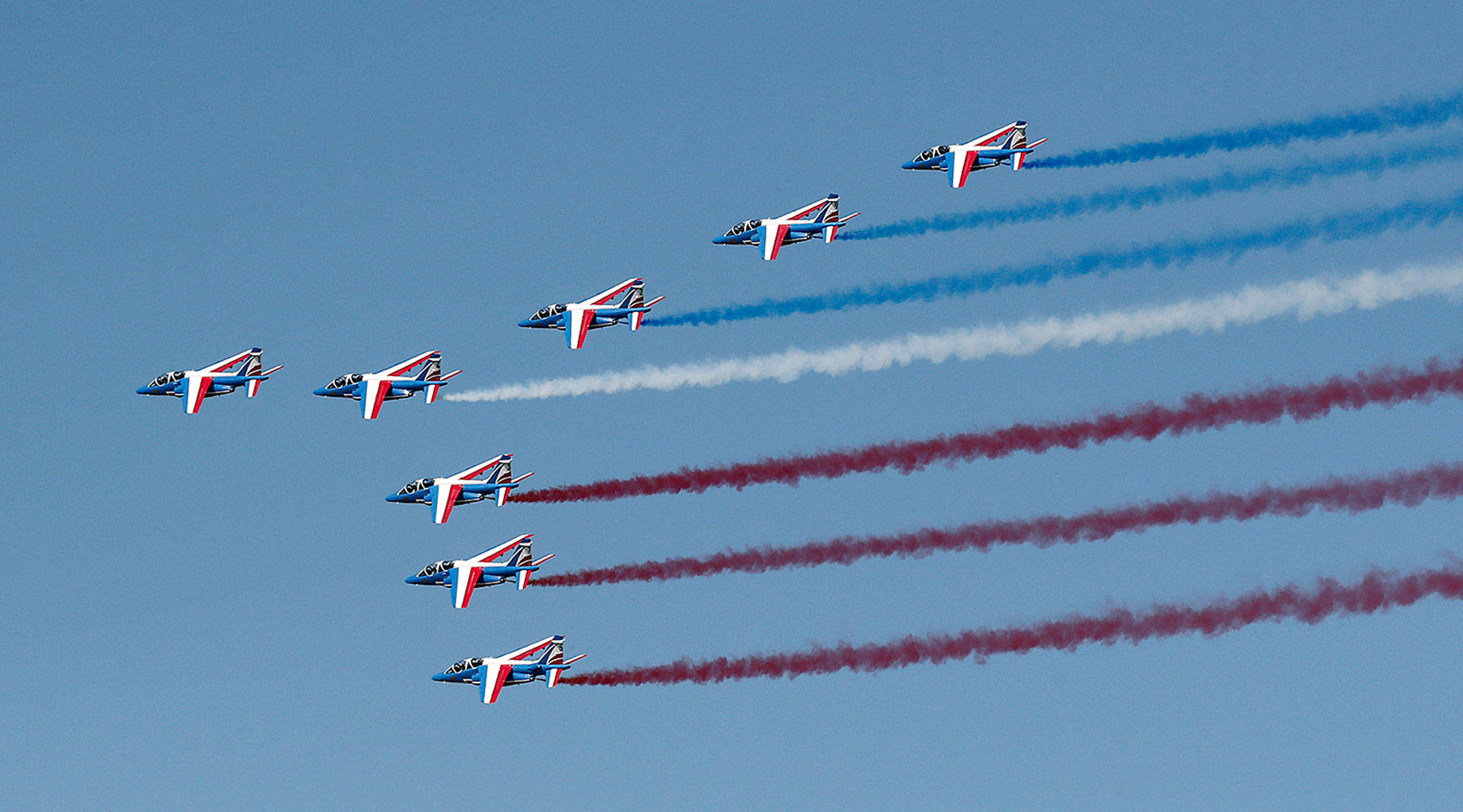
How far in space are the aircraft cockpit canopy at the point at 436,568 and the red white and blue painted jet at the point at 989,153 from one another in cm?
2893

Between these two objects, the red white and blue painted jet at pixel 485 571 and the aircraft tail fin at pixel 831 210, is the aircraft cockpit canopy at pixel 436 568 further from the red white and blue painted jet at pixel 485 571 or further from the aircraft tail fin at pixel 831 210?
the aircraft tail fin at pixel 831 210

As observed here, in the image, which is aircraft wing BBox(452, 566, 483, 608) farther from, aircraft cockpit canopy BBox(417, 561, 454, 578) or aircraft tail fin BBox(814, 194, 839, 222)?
aircraft tail fin BBox(814, 194, 839, 222)

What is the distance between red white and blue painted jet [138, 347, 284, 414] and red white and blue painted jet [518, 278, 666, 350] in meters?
15.3

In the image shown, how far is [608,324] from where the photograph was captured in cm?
9806

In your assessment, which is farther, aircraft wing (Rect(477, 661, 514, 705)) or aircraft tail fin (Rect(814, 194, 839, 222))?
aircraft wing (Rect(477, 661, 514, 705))

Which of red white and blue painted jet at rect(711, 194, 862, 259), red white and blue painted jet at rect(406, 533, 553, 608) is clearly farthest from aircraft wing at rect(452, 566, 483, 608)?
red white and blue painted jet at rect(711, 194, 862, 259)

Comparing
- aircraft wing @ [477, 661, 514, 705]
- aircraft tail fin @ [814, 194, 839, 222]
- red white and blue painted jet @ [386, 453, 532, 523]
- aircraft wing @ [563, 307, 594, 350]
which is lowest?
aircraft wing @ [477, 661, 514, 705]

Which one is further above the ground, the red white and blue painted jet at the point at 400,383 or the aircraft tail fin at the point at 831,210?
the aircraft tail fin at the point at 831,210

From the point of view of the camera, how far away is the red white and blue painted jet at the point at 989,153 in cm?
9450

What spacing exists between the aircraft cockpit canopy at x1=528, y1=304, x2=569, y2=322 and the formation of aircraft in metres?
0.04

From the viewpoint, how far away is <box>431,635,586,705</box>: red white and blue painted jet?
9794 centimetres

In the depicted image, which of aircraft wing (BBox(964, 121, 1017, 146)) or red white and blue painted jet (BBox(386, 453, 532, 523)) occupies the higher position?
aircraft wing (BBox(964, 121, 1017, 146))

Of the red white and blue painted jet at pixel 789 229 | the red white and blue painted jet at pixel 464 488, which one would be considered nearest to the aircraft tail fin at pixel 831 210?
the red white and blue painted jet at pixel 789 229

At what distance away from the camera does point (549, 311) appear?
99.4 meters
